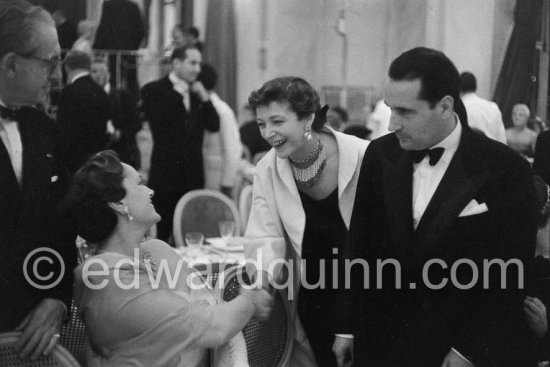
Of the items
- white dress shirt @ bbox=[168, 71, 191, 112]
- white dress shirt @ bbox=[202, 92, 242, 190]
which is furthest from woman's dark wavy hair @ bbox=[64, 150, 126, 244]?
white dress shirt @ bbox=[202, 92, 242, 190]

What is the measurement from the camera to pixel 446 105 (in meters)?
2.20

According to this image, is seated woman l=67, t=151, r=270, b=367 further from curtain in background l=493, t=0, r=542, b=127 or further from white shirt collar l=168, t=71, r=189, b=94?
white shirt collar l=168, t=71, r=189, b=94

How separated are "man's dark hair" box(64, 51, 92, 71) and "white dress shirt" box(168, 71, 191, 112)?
1.03 m

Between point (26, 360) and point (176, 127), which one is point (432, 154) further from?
point (176, 127)

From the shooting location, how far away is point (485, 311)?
233 cm

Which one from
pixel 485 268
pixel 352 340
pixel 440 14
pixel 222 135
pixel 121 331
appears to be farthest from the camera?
pixel 222 135

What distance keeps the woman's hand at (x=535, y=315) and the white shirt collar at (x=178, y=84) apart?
2.02 meters

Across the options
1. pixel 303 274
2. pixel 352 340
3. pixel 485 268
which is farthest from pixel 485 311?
pixel 303 274

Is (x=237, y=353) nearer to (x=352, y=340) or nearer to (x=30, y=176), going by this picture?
(x=352, y=340)

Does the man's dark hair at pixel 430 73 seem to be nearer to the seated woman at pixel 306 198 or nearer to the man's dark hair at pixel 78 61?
the seated woman at pixel 306 198

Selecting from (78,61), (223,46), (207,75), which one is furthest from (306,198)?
(223,46)

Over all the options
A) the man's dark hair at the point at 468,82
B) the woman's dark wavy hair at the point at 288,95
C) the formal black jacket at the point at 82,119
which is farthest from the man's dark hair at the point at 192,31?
the man's dark hair at the point at 468,82

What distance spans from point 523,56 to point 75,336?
1.97 m

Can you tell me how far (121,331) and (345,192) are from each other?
3.14ft
